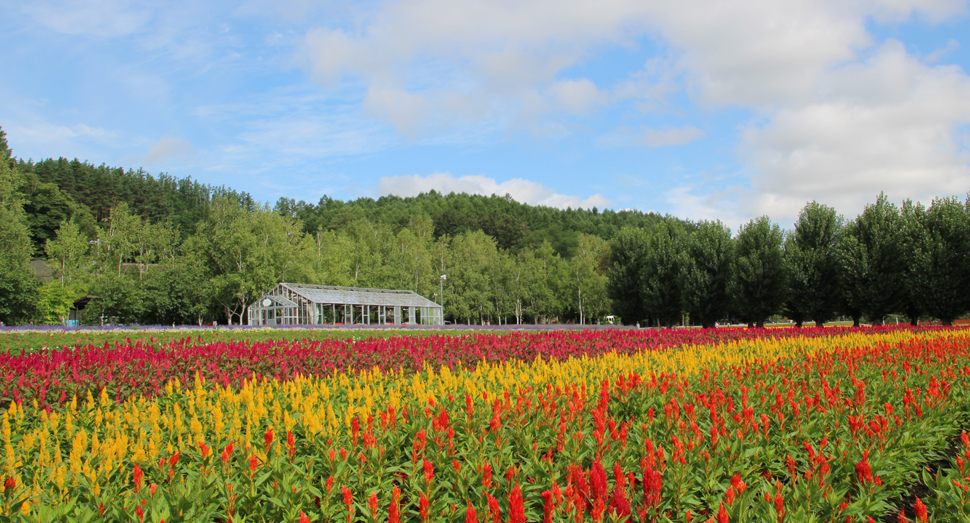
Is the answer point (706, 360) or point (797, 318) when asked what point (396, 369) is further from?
point (797, 318)

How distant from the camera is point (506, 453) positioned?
4.22m

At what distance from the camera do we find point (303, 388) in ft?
22.6

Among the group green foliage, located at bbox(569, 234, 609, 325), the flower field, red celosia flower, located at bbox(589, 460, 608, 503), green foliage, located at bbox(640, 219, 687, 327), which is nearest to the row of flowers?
the flower field

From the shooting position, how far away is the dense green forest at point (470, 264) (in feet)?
97.4

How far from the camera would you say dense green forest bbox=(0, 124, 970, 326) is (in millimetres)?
29688

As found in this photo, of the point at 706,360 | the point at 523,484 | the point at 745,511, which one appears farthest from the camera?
the point at 706,360

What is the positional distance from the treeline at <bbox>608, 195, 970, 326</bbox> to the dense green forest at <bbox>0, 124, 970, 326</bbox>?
9 cm

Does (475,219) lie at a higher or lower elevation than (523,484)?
higher

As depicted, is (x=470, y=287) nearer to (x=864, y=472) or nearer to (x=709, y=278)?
(x=709, y=278)

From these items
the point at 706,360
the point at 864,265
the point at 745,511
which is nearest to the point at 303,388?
the point at 745,511

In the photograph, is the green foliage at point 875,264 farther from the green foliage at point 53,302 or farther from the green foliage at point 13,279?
the green foliage at point 53,302

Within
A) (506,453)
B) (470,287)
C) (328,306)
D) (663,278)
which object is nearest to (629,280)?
(663,278)

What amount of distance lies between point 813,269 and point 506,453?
33133 mm

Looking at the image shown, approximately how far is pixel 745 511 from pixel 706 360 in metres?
6.80
